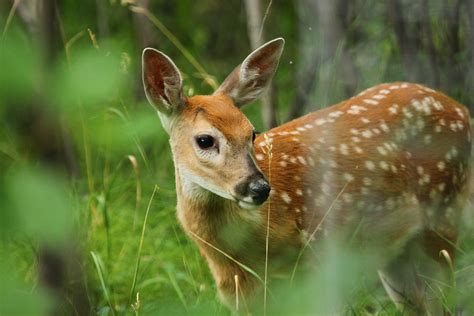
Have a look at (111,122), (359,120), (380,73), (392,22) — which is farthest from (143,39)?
(111,122)

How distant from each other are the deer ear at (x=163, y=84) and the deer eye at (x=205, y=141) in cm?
29

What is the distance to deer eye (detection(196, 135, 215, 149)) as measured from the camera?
390 centimetres

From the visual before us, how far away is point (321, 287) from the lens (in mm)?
1562

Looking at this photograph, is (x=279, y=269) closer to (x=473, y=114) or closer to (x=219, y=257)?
(x=219, y=257)

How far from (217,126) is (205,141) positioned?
82 mm

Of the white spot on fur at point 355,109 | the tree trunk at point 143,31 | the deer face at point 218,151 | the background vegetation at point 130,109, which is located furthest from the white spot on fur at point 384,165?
the tree trunk at point 143,31

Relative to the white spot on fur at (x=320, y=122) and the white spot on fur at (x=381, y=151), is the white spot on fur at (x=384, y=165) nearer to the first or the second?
the white spot on fur at (x=381, y=151)

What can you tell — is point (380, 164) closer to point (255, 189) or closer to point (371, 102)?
point (371, 102)

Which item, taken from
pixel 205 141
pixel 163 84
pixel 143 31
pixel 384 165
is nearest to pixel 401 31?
pixel 384 165

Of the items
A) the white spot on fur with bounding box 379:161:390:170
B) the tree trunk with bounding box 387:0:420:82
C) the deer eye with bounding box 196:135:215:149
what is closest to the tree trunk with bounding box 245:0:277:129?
the tree trunk with bounding box 387:0:420:82

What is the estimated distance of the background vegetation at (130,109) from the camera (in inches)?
46.5

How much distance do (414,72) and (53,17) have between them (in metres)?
4.31

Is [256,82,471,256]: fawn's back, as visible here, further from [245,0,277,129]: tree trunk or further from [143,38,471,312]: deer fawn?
[245,0,277,129]: tree trunk

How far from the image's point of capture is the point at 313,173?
Result: 444cm
